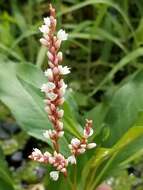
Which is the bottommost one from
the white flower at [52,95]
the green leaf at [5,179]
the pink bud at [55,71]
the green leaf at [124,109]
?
the green leaf at [5,179]

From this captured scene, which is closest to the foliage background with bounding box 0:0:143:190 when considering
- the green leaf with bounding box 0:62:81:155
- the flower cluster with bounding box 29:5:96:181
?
the green leaf with bounding box 0:62:81:155

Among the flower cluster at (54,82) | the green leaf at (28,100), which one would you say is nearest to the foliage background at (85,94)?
the green leaf at (28,100)

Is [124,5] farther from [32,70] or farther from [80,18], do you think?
[32,70]

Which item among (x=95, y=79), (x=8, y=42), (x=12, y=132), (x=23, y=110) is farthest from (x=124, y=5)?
(x=23, y=110)

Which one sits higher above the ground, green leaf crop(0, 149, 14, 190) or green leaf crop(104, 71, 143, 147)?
green leaf crop(104, 71, 143, 147)

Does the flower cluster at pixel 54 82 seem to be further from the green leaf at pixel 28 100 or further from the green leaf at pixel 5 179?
the green leaf at pixel 5 179

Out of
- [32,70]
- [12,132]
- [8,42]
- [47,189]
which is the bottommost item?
[47,189]

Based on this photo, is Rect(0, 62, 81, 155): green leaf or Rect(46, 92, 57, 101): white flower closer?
Rect(46, 92, 57, 101): white flower

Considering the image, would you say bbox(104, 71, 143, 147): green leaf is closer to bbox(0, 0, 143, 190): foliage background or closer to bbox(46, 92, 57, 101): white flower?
bbox(0, 0, 143, 190): foliage background
